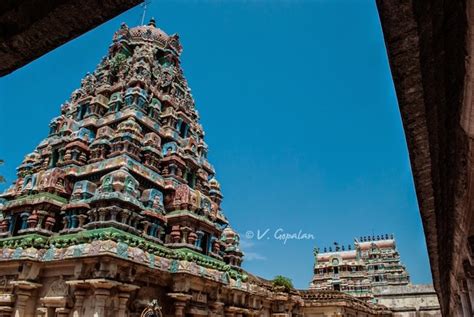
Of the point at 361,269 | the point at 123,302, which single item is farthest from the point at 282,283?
the point at 361,269

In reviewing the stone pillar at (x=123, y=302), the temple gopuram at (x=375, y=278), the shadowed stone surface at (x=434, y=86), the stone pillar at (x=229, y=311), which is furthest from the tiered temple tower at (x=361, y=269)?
the shadowed stone surface at (x=434, y=86)

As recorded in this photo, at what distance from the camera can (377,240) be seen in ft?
181

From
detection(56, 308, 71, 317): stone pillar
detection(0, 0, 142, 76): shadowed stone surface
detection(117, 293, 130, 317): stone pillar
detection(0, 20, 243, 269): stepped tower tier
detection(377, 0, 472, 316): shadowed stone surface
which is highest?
detection(0, 20, 243, 269): stepped tower tier

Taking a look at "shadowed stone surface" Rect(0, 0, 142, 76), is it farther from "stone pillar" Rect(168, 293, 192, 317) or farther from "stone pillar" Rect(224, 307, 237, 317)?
"stone pillar" Rect(224, 307, 237, 317)

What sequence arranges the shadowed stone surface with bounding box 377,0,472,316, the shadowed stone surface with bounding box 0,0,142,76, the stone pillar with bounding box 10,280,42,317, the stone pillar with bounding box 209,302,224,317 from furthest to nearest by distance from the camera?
the stone pillar with bounding box 209,302,224,317, the stone pillar with bounding box 10,280,42,317, the shadowed stone surface with bounding box 0,0,142,76, the shadowed stone surface with bounding box 377,0,472,316

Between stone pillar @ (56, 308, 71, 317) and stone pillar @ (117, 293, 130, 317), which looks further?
stone pillar @ (56, 308, 71, 317)

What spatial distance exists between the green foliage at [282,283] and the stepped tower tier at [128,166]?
3475 millimetres

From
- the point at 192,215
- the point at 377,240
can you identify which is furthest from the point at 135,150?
the point at 377,240

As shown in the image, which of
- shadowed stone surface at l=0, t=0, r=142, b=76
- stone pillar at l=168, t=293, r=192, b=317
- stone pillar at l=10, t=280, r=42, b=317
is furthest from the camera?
stone pillar at l=168, t=293, r=192, b=317

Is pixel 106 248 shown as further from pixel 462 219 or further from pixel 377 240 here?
pixel 377 240

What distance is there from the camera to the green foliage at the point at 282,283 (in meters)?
23.5

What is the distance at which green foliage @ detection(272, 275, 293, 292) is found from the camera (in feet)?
77.0

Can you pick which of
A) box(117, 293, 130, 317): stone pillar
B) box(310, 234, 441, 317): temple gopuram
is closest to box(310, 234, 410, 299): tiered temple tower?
box(310, 234, 441, 317): temple gopuram

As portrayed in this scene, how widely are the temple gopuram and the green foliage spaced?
1863 centimetres
